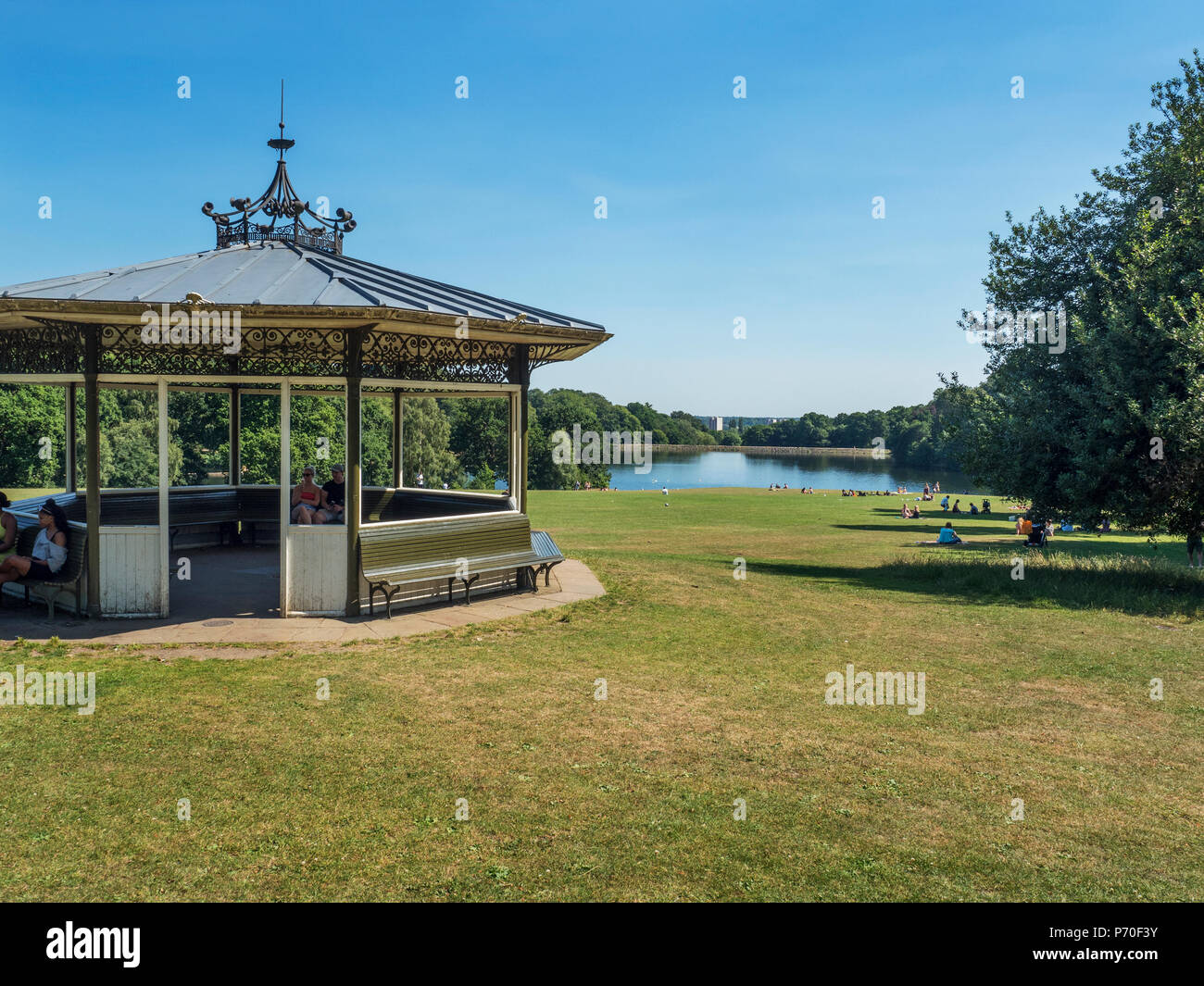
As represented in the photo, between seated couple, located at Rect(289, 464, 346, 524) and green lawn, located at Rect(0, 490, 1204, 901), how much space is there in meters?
3.13

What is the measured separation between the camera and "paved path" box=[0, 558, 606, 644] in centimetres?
896

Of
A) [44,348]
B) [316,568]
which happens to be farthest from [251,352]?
[316,568]

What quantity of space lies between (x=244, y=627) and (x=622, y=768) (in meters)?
5.88

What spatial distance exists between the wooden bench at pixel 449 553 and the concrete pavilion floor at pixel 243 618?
41 centimetres

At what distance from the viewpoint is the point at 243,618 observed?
988cm

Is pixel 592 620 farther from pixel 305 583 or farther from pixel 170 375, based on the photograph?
pixel 170 375

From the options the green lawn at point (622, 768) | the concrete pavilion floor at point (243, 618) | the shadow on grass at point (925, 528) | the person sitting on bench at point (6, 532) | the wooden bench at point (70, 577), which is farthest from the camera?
the shadow on grass at point (925, 528)

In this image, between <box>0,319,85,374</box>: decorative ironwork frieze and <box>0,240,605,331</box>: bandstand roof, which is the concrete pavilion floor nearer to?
<box>0,319,85,374</box>: decorative ironwork frieze

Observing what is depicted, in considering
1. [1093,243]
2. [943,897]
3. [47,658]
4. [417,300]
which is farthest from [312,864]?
[1093,243]

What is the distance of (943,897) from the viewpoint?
3.98m

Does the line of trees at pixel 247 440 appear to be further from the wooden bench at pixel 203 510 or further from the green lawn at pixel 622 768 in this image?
the green lawn at pixel 622 768

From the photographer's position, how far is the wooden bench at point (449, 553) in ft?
33.7

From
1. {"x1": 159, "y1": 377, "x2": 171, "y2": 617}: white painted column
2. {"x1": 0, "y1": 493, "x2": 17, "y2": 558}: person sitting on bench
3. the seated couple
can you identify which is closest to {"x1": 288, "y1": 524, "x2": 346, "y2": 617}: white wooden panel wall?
the seated couple

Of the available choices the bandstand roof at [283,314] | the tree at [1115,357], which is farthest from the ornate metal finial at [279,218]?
the tree at [1115,357]
